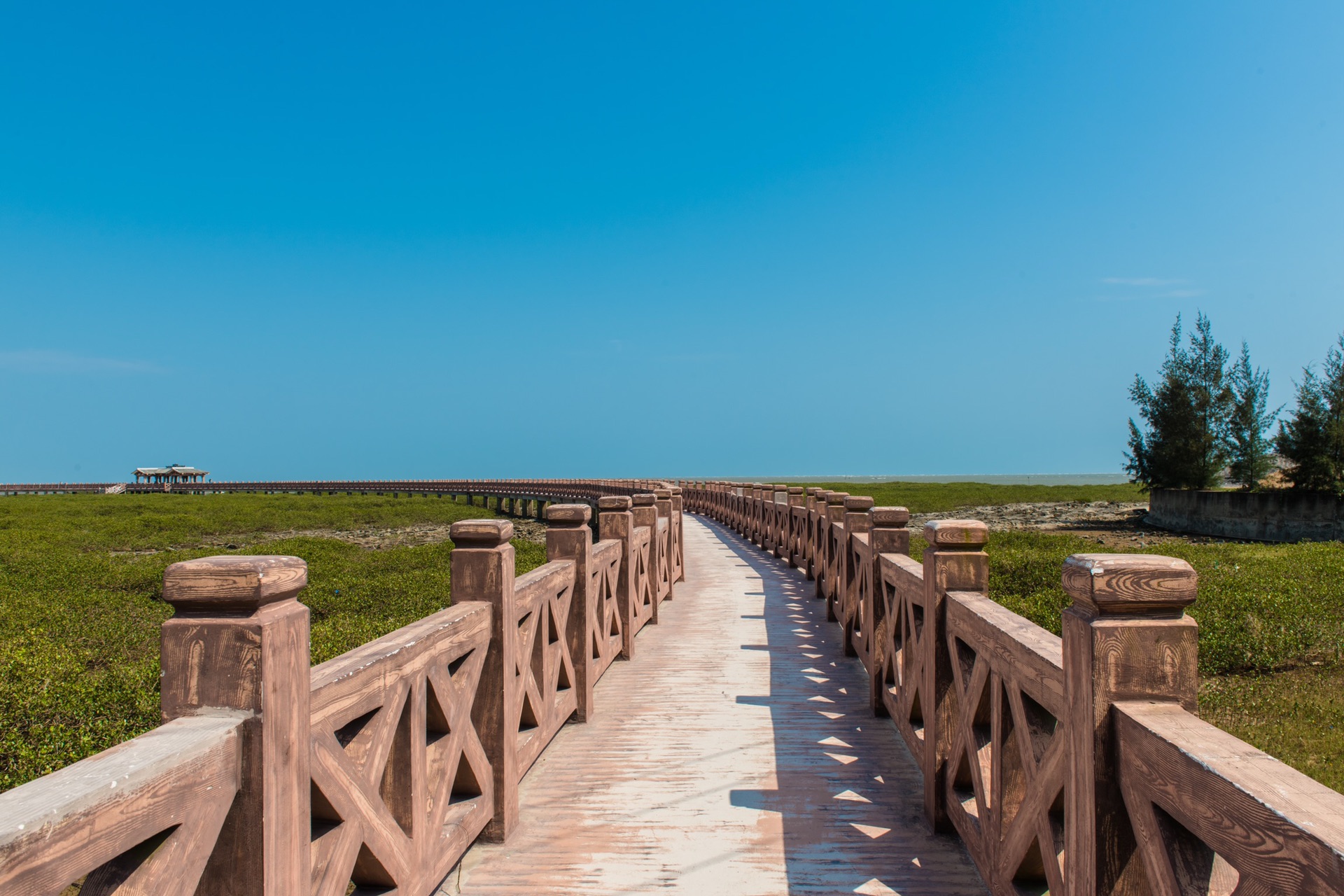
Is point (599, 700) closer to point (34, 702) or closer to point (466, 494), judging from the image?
point (34, 702)

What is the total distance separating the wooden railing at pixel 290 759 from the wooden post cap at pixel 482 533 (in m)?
0.01

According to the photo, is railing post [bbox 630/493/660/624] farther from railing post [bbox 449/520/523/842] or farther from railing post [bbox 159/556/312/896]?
railing post [bbox 159/556/312/896]

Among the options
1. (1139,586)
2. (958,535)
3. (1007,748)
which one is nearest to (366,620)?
(958,535)

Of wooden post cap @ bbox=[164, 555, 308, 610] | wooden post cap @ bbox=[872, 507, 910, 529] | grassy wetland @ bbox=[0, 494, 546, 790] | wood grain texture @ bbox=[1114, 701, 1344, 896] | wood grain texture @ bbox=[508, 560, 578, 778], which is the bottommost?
grassy wetland @ bbox=[0, 494, 546, 790]

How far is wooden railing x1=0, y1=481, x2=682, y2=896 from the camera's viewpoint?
62.4 inches

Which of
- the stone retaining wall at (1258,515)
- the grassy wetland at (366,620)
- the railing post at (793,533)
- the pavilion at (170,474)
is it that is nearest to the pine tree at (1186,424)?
the stone retaining wall at (1258,515)

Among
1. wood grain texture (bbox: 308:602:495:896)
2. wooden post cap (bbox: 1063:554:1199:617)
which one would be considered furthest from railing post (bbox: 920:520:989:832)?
wood grain texture (bbox: 308:602:495:896)

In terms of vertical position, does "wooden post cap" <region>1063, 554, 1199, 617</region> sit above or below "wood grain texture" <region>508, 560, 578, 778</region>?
above

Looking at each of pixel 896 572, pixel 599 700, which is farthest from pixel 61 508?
pixel 896 572

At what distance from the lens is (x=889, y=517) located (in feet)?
19.5

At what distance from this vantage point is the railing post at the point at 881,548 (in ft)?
19.4

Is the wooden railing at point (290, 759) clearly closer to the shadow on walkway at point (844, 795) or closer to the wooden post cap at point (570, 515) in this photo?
the wooden post cap at point (570, 515)

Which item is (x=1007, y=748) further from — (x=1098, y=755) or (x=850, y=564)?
(x=850, y=564)

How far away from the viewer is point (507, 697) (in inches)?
160
